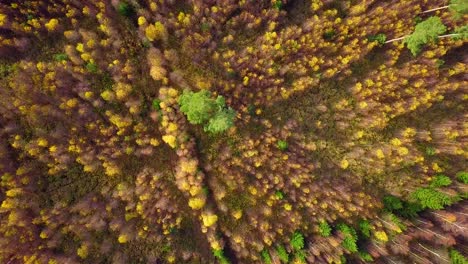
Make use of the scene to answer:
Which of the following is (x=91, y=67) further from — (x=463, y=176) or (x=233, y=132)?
(x=463, y=176)

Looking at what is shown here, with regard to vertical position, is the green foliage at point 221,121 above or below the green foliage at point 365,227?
above

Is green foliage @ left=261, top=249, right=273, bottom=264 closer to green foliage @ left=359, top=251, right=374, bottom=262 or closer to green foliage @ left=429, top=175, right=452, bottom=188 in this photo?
green foliage @ left=359, top=251, right=374, bottom=262

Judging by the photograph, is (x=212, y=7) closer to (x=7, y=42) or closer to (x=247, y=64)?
(x=247, y=64)

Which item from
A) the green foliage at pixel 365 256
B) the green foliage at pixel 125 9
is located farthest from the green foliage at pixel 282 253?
the green foliage at pixel 125 9

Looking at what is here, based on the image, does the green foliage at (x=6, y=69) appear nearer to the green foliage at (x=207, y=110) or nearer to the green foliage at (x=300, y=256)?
the green foliage at (x=207, y=110)

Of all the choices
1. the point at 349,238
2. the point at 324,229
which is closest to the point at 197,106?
the point at 324,229

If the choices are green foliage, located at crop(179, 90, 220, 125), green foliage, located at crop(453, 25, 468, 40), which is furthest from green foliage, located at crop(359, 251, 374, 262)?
green foliage, located at crop(453, 25, 468, 40)
